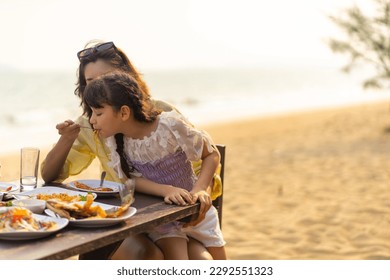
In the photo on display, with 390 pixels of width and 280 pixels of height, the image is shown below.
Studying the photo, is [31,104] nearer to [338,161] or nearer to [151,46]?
[338,161]

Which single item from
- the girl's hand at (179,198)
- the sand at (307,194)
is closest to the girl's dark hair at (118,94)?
the girl's hand at (179,198)

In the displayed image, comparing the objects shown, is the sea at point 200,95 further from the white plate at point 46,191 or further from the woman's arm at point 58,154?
the white plate at point 46,191

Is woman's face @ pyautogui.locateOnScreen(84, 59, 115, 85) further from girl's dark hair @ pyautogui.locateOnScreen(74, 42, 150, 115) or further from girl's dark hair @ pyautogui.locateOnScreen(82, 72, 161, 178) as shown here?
girl's dark hair @ pyautogui.locateOnScreen(82, 72, 161, 178)

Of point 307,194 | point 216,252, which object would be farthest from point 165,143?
point 307,194

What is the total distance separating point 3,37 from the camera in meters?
48.3

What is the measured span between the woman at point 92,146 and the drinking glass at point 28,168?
0.60 ft

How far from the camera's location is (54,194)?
7.81 ft

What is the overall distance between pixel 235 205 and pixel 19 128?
13470 mm

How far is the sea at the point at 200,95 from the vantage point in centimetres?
1980

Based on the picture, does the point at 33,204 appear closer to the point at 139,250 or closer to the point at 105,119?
the point at 105,119

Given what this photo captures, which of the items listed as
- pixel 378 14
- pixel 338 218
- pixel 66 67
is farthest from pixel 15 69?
pixel 338 218

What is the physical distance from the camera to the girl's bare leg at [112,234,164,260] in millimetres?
2582

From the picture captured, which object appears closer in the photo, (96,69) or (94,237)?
(94,237)

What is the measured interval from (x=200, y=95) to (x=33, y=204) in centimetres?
3769
